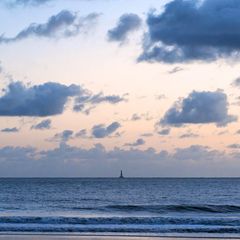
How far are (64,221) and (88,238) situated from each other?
12.4 m

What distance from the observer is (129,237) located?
1264 inches

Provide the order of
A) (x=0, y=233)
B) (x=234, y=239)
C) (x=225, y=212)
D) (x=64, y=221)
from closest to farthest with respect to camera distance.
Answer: (x=234, y=239)
(x=0, y=233)
(x=64, y=221)
(x=225, y=212)

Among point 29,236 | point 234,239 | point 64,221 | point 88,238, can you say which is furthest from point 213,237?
point 64,221

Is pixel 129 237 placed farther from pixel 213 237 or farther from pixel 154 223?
pixel 154 223

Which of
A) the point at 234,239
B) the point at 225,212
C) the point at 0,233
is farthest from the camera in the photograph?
the point at 225,212

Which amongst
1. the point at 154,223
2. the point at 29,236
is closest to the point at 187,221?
the point at 154,223

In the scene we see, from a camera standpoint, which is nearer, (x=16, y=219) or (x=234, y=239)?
(x=234, y=239)

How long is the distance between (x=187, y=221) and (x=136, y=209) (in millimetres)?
20017

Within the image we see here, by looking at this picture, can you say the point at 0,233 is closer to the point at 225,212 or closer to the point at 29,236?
the point at 29,236

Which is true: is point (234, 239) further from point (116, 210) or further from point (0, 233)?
point (116, 210)

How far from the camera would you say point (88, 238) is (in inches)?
1226

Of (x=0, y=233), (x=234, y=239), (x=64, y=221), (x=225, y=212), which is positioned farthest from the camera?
(x=225, y=212)

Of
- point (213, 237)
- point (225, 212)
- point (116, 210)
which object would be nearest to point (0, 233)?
point (213, 237)

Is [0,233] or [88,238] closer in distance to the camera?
[88,238]
